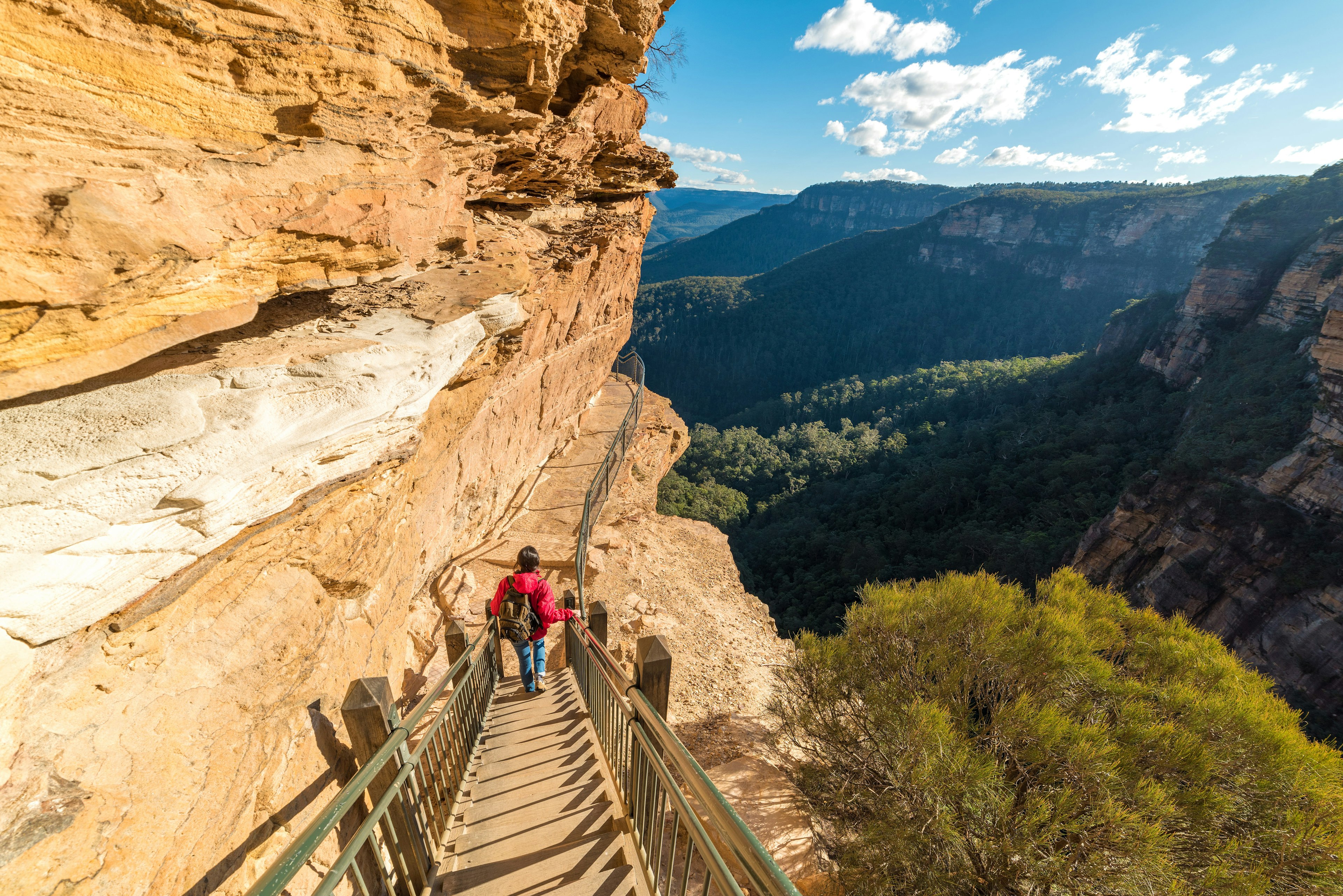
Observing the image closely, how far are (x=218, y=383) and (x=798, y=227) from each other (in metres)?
147

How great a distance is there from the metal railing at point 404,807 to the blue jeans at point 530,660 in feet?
1.29

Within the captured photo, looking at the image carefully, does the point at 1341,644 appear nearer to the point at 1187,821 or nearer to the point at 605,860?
the point at 1187,821

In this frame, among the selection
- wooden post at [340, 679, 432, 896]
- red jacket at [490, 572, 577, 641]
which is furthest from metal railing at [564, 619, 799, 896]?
wooden post at [340, 679, 432, 896]

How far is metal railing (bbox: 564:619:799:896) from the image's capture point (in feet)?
4.21

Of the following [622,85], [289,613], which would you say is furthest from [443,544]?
[622,85]

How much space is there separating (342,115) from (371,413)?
70.2 inches

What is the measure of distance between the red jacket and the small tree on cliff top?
3.05m

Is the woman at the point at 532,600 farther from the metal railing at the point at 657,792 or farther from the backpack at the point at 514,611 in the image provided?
the metal railing at the point at 657,792

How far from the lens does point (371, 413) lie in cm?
309

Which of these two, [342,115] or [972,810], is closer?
[342,115]

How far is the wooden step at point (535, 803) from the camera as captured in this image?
2635mm

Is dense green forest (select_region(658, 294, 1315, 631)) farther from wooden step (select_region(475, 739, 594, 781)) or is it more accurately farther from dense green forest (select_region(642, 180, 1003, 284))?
dense green forest (select_region(642, 180, 1003, 284))

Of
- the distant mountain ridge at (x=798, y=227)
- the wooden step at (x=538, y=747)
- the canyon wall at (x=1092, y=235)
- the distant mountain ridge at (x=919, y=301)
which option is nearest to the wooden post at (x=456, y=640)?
the wooden step at (x=538, y=747)

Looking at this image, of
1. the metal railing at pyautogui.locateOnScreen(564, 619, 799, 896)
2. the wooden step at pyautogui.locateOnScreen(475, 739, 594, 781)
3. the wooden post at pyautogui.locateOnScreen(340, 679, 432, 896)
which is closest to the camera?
the metal railing at pyautogui.locateOnScreen(564, 619, 799, 896)
